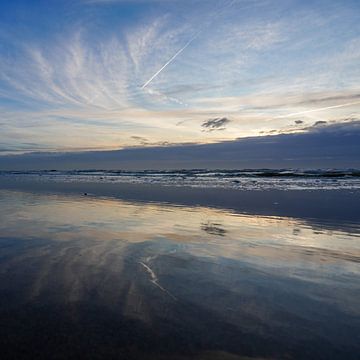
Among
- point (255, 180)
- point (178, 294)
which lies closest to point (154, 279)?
point (178, 294)

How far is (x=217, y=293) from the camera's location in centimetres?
456

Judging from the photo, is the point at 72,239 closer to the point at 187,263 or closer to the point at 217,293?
the point at 187,263

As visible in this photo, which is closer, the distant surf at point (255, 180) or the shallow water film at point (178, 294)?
the shallow water film at point (178, 294)

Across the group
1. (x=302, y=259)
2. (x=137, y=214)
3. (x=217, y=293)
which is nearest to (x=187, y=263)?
(x=217, y=293)

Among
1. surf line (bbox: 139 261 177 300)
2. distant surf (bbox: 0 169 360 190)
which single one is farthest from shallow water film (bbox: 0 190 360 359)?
distant surf (bbox: 0 169 360 190)

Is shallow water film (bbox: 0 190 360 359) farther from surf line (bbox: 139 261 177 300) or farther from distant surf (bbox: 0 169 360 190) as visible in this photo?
distant surf (bbox: 0 169 360 190)

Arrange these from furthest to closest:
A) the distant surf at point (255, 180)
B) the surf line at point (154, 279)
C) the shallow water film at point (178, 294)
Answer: the distant surf at point (255, 180) < the surf line at point (154, 279) < the shallow water film at point (178, 294)

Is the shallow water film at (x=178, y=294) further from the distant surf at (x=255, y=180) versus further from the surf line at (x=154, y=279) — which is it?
the distant surf at (x=255, y=180)

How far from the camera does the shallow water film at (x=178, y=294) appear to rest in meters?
3.20

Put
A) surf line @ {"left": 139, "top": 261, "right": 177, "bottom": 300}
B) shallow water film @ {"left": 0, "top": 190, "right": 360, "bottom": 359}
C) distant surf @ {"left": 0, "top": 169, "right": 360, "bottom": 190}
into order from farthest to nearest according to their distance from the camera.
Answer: distant surf @ {"left": 0, "top": 169, "right": 360, "bottom": 190} < surf line @ {"left": 139, "top": 261, "right": 177, "bottom": 300} < shallow water film @ {"left": 0, "top": 190, "right": 360, "bottom": 359}

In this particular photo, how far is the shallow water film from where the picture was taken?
3.20 meters

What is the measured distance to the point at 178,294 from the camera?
4.49 m

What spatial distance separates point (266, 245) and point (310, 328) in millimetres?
3953

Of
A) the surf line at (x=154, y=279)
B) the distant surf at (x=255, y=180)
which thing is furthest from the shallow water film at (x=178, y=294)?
the distant surf at (x=255, y=180)
